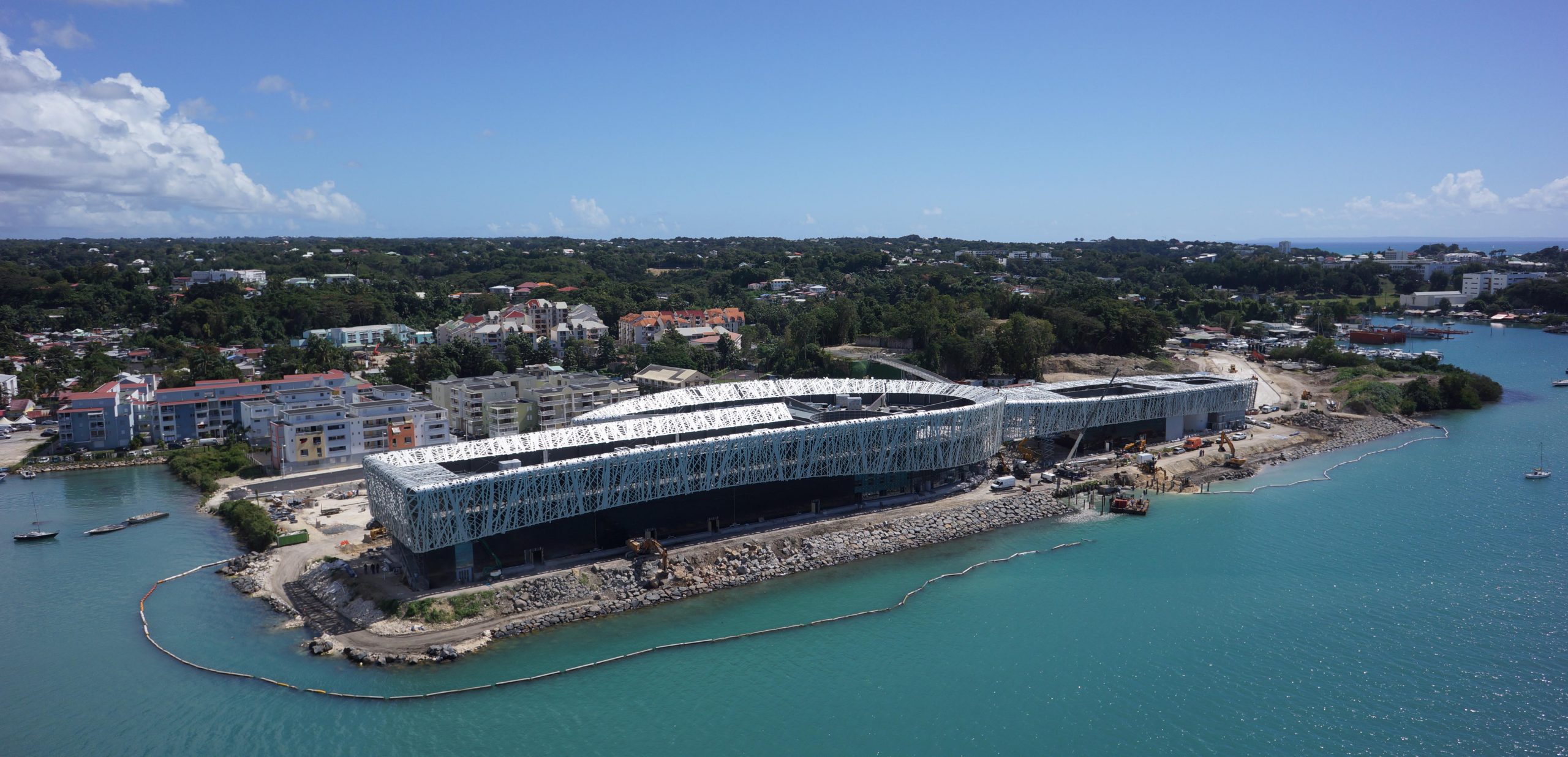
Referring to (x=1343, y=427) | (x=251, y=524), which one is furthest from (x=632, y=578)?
(x=1343, y=427)

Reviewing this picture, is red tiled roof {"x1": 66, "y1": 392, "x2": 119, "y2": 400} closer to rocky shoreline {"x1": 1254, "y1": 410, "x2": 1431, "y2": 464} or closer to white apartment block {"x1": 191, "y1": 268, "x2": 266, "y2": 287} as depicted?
white apartment block {"x1": 191, "y1": 268, "x2": 266, "y2": 287}

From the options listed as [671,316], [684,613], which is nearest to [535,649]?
[684,613]

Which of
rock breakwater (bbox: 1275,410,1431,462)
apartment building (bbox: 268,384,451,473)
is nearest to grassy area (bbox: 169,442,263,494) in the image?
apartment building (bbox: 268,384,451,473)

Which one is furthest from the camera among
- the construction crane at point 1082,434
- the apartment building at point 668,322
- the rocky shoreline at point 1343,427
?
the apartment building at point 668,322

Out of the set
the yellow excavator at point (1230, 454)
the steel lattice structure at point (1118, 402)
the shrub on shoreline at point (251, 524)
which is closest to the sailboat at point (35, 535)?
the shrub on shoreline at point (251, 524)

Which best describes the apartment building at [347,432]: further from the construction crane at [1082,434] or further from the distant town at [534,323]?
the construction crane at [1082,434]

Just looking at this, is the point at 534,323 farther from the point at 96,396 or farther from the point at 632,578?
the point at 632,578
